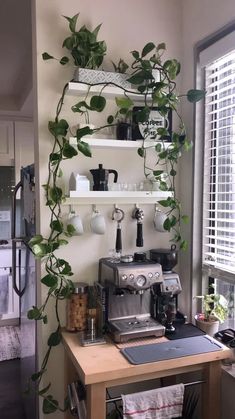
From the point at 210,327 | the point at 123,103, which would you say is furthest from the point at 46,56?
the point at 210,327

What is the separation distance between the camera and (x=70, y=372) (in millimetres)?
1769

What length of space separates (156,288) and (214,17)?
1.37 metres

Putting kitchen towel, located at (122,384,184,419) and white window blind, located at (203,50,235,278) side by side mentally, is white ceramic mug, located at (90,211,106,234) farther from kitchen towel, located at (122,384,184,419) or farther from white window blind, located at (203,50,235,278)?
kitchen towel, located at (122,384,184,419)

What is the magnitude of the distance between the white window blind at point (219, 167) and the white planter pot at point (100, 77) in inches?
17.6

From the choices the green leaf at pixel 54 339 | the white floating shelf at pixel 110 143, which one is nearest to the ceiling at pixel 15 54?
the white floating shelf at pixel 110 143

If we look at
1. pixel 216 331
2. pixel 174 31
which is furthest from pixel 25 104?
pixel 216 331

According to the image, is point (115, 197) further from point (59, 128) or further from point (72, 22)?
point (72, 22)

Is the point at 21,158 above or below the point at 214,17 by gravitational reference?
below

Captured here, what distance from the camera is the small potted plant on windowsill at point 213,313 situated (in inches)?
69.5

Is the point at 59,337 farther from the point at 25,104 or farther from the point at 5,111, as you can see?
the point at 5,111

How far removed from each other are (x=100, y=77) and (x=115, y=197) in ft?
1.94

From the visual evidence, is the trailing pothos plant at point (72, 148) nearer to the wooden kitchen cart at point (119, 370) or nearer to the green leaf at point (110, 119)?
the green leaf at point (110, 119)

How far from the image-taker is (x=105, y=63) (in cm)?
188

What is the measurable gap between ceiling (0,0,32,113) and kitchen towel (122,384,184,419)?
7.49 ft
